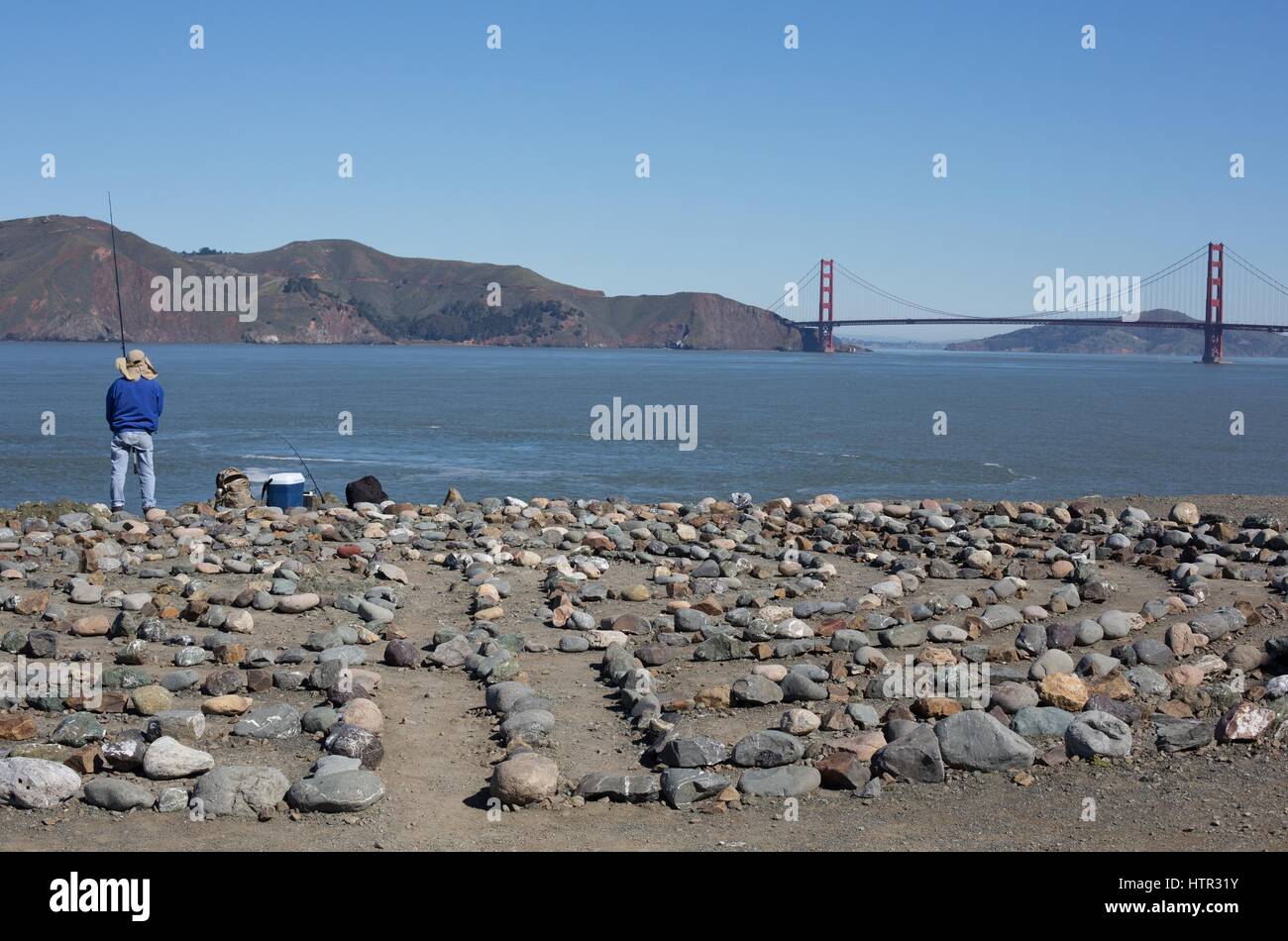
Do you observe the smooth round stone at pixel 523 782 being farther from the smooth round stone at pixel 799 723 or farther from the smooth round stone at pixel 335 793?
the smooth round stone at pixel 799 723

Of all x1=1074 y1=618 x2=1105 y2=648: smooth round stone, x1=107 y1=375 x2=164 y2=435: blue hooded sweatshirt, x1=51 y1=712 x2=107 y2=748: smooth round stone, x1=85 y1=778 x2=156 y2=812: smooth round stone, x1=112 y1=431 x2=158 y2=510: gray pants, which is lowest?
Result: x1=85 y1=778 x2=156 y2=812: smooth round stone

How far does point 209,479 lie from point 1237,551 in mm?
16776

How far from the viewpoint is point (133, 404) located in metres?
11.7

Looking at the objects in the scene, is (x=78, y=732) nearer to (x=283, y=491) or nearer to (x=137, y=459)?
(x=137, y=459)

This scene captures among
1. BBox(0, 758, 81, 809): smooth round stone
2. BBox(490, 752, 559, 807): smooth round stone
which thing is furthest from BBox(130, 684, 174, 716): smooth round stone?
BBox(490, 752, 559, 807): smooth round stone

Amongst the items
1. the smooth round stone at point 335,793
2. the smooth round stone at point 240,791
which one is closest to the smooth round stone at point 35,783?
the smooth round stone at point 240,791

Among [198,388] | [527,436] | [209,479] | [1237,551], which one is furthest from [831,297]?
[1237,551]

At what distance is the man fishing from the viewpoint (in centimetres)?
1166

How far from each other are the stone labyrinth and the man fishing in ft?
1.30

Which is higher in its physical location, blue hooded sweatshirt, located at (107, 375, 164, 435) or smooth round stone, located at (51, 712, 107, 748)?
blue hooded sweatshirt, located at (107, 375, 164, 435)

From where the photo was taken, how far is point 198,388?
54.3m

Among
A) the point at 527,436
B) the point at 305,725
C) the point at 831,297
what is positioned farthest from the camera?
the point at 831,297

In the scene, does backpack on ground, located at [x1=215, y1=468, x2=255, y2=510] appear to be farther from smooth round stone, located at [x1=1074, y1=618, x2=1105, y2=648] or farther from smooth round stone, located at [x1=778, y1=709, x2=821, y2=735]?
smooth round stone, located at [x1=778, y1=709, x2=821, y2=735]
